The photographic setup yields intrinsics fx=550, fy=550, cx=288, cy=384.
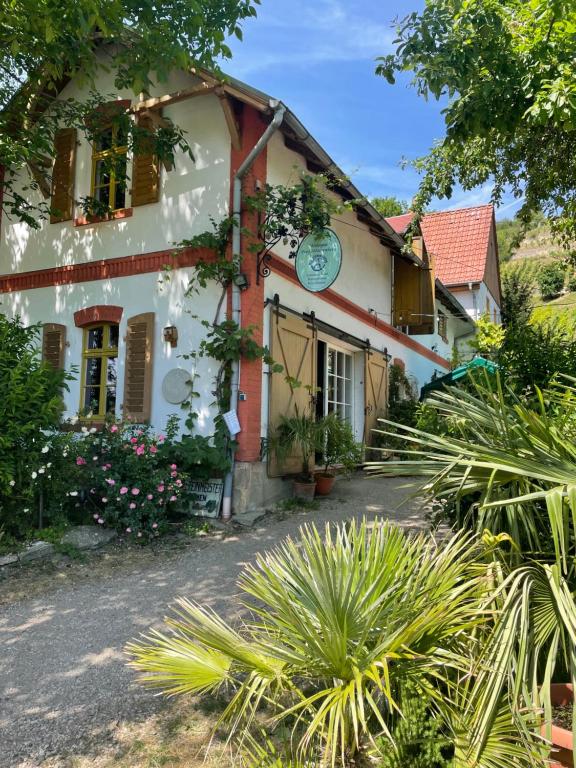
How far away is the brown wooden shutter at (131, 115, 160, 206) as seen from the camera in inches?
301

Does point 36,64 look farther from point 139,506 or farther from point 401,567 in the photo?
point 401,567

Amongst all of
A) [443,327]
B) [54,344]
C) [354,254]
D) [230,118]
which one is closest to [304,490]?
[54,344]

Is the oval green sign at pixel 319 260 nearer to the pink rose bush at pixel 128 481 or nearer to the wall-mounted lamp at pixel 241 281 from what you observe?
the wall-mounted lamp at pixel 241 281

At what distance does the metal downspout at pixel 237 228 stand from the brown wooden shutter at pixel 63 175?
A: 313cm

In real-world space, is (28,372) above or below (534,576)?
above

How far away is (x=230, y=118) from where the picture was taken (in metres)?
6.87

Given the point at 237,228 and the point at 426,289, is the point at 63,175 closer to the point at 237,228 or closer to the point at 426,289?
the point at 237,228

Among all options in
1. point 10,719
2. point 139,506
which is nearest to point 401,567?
point 10,719

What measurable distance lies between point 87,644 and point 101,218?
637 cm

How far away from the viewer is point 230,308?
6.87 metres

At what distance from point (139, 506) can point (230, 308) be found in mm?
2608

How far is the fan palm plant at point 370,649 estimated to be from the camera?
6.15ft

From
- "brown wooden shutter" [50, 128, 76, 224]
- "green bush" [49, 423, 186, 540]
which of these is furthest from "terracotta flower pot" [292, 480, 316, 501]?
"brown wooden shutter" [50, 128, 76, 224]

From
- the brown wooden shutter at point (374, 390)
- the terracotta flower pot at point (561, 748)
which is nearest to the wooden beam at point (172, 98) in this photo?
the brown wooden shutter at point (374, 390)
